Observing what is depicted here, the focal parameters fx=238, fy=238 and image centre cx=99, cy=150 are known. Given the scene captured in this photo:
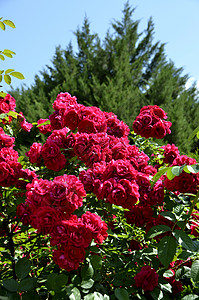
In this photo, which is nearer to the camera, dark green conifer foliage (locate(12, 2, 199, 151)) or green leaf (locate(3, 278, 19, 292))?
green leaf (locate(3, 278, 19, 292))

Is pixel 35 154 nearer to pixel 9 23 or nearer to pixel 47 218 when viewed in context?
pixel 47 218

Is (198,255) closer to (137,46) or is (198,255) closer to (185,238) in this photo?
(185,238)

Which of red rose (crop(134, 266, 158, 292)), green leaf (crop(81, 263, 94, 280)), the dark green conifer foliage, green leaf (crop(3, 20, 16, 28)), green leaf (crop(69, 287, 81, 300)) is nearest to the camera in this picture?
green leaf (crop(69, 287, 81, 300))

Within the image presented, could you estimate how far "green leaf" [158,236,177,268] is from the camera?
3.03 ft

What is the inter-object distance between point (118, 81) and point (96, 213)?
831 cm

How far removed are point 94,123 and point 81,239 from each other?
709 mm

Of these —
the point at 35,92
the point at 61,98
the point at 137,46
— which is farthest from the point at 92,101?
the point at 61,98

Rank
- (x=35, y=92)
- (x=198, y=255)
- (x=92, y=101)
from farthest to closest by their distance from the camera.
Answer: (x=35, y=92) < (x=92, y=101) < (x=198, y=255)

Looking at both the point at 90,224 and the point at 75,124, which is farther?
the point at 75,124

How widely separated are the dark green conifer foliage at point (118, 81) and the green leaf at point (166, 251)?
20.9 ft

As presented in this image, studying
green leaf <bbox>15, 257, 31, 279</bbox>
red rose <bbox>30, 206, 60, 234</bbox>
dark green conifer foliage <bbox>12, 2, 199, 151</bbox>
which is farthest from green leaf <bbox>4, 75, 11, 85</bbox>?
dark green conifer foliage <bbox>12, 2, 199, 151</bbox>

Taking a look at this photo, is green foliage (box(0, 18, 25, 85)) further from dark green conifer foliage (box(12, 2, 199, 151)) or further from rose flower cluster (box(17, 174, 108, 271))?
dark green conifer foliage (box(12, 2, 199, 151))

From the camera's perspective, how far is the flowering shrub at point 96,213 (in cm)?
94

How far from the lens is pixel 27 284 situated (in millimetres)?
943
